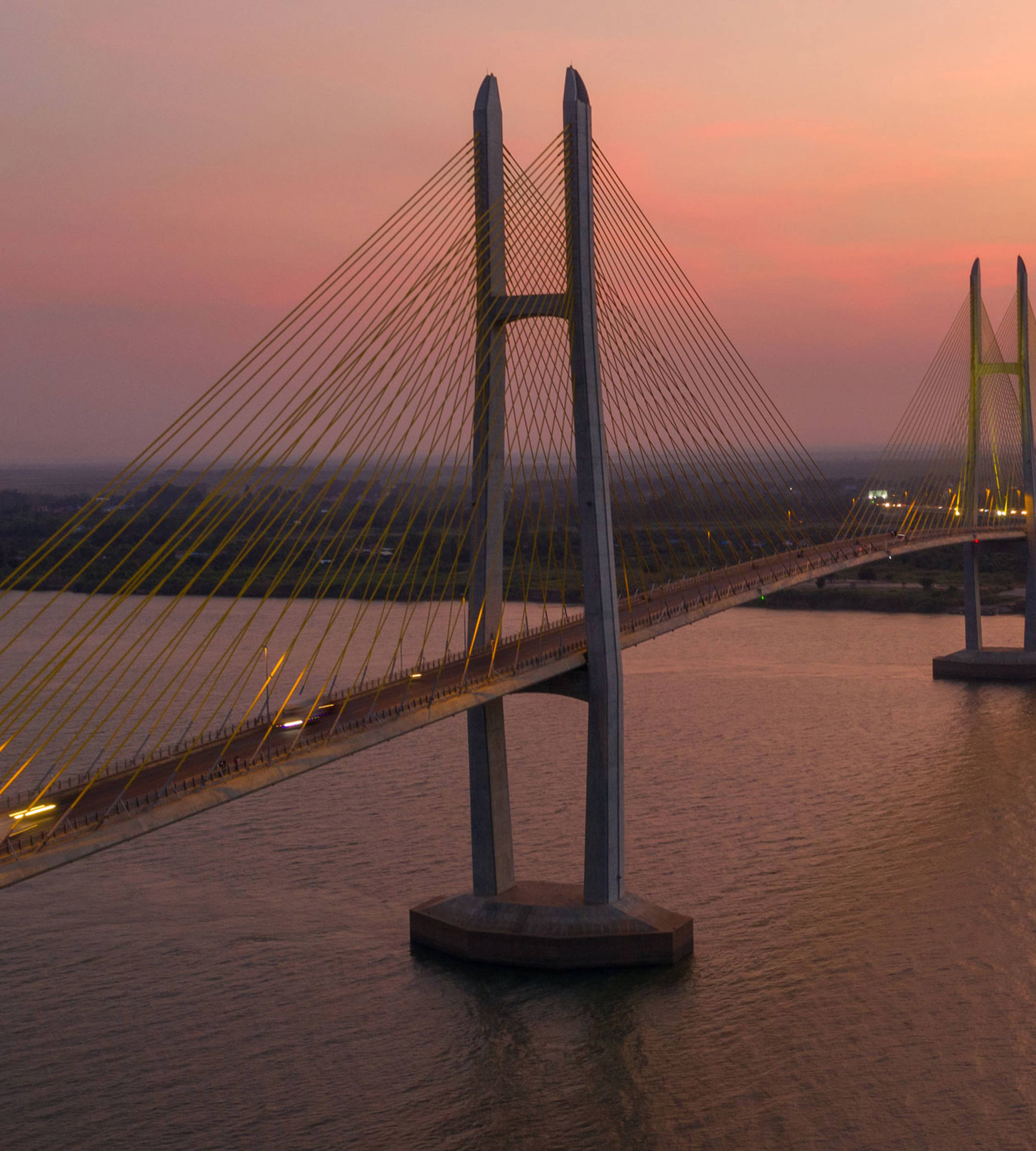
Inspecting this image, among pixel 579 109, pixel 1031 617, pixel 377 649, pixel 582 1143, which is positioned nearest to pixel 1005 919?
pixel 582 1143

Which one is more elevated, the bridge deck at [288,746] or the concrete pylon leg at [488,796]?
the bridge deck at [288,746]

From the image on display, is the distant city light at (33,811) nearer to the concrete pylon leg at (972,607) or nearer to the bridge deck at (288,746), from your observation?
the bridge deck at (288,746)

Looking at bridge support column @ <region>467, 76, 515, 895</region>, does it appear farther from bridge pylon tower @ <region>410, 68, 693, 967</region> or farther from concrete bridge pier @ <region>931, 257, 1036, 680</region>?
concrete bridge pier @ <region>931, 257, 1036, 680</region>

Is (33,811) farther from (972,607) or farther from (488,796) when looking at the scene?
(972,607)

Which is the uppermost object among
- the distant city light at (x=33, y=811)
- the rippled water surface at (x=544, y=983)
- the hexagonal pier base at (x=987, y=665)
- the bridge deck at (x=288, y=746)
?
the bridge deck at (x=288, y=746)

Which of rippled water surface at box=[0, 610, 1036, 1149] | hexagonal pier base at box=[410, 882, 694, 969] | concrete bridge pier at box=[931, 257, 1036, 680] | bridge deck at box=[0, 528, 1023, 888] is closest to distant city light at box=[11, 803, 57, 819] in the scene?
bridge deck at box=[0, 528, 1023, 888]

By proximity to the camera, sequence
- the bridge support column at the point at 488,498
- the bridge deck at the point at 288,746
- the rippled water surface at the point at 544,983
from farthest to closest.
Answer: the bridge support column at the point at 488,498
the rippled water surface at the point at 544,983
the bridge deck at the point at 288,746

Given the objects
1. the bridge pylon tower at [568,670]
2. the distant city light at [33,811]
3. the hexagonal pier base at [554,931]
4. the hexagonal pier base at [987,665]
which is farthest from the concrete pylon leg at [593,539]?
the hexagonal pier base at [987,665]
